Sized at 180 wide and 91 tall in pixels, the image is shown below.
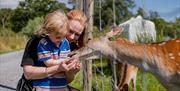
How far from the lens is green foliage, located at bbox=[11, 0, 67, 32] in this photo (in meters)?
48.6

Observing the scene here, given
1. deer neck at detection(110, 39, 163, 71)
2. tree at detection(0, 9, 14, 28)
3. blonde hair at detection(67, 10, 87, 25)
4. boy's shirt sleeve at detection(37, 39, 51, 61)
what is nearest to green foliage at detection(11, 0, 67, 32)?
tree at detection(0, 9, 14, 28)

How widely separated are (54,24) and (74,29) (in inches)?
17.2

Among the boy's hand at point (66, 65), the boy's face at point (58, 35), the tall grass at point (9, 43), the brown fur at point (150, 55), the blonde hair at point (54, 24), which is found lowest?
the tall grass at point (9, 43)

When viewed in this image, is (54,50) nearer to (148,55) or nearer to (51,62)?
(51,62)

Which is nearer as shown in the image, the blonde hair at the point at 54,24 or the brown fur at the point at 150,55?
the blonde hair at the point at 54,24

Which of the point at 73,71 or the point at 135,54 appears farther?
the point at 135,54

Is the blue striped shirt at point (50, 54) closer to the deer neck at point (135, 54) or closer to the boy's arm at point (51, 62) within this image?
the boy's arm at point (51, 62)

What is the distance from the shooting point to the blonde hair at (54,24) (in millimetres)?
3723

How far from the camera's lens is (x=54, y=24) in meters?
3.74

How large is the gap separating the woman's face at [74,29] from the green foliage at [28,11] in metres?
42.3

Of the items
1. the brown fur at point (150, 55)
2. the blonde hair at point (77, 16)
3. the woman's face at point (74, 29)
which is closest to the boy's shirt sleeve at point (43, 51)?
the woman's face at point (74, 29)

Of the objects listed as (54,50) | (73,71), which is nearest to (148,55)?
(73,71)

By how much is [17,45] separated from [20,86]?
29.6 meters

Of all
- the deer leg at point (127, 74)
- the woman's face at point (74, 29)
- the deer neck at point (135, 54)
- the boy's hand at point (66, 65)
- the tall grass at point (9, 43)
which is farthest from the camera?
the tall grass at point (9, 43)
